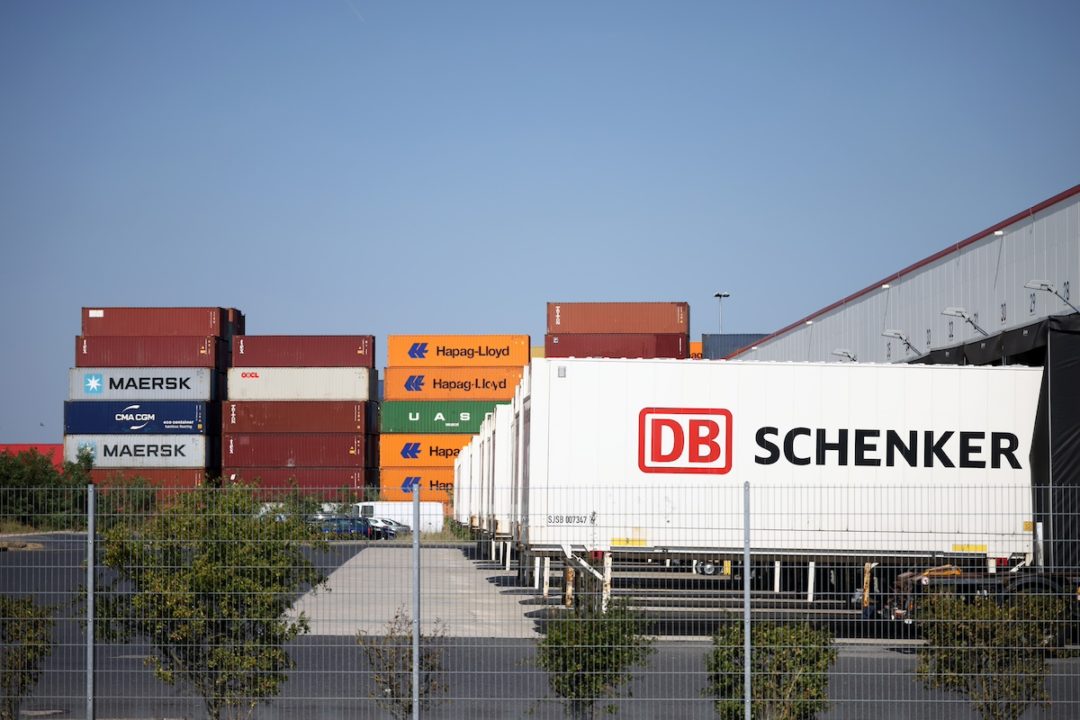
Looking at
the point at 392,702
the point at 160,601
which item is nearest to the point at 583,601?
the point at 392,702

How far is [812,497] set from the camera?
736 inches

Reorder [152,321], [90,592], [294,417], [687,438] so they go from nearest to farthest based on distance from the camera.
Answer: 1. [90,592]
2. [687,438]
3. [294,417]
4. [152,321]

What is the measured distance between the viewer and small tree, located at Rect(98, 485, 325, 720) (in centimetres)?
997

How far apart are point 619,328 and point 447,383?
12.1 metres

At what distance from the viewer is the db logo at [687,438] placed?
728 inches

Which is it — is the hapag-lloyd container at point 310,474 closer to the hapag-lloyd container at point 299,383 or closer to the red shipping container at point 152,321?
the hapag-lloyd container at point 299,383

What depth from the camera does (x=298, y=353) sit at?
66188 mm

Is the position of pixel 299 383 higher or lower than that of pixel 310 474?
higher

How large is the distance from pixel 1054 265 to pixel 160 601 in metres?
18.8

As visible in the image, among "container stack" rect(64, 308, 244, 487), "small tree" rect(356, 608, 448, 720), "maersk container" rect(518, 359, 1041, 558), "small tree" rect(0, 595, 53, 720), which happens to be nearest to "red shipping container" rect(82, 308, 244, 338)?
"container stack" rect(64, 308, 244, 487)

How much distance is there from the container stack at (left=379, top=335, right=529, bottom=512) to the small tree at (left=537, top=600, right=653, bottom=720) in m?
55.3

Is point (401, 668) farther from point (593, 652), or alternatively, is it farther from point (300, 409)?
point (300, 409)

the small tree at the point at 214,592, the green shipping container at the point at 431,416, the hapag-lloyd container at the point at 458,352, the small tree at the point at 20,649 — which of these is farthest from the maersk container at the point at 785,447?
the hapag-lloyd container at the point at 458,352

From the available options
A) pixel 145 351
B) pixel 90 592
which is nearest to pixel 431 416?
pixel 145 351
